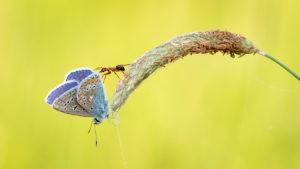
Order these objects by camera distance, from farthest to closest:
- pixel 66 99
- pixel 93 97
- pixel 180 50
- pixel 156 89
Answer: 1. pixel 156 89
2. pixel 93 97
3. pixel 66 99
4. pixel 180 50

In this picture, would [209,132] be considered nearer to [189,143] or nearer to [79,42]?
[189,143]

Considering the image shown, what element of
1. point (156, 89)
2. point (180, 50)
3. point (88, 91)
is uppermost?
point (180, 50)

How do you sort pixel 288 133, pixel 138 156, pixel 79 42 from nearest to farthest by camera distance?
pixel 288 133 → pixel 138 156 → pixel 79 42

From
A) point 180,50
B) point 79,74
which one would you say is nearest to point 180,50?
point 180,50

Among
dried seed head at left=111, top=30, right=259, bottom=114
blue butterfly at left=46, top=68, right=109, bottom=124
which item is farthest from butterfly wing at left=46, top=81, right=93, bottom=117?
dried seed head at left=111, top=30, right=259, bottom=114

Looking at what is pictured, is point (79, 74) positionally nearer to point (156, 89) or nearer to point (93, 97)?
point (93, 97)

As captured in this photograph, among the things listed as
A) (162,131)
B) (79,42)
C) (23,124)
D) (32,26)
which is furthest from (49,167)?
(32,26)
